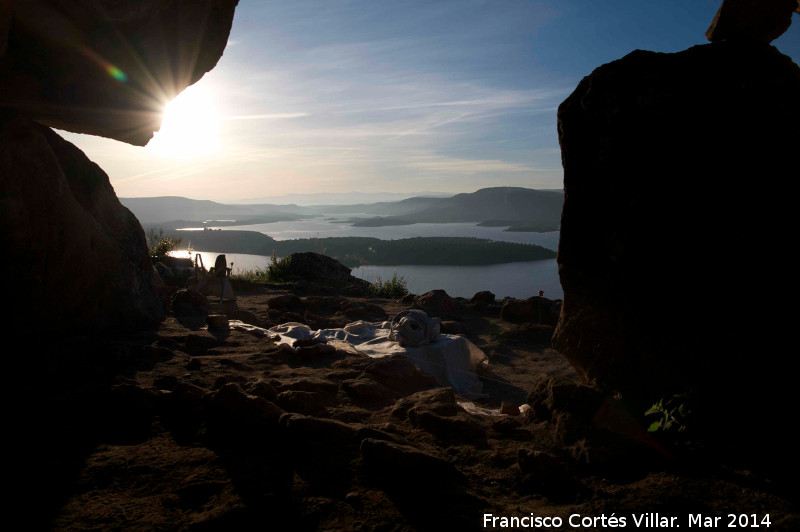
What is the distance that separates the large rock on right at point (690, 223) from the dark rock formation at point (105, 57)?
4.24 meters

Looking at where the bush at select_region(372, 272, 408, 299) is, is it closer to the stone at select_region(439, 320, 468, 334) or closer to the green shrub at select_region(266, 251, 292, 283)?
the green shrub at select_region(266, 251, 292, 283)

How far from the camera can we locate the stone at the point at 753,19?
315cm

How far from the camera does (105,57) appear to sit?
17.2 feet

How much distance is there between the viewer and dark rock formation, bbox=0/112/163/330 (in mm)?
4766

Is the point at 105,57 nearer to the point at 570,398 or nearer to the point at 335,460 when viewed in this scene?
the point at 335,460

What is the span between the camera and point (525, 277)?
2361 cm

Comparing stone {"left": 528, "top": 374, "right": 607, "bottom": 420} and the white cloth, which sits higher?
stone {"left": 528, "top": 374, "right": 607, "bottom": 420}

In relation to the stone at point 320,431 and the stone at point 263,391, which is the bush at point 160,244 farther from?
the stone at point 320,431

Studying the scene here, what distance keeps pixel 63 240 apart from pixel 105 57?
193 centimetres

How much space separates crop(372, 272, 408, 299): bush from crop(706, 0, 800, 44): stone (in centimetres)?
1079

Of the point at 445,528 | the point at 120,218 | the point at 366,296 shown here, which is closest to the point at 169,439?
Answer: the point at 445,528

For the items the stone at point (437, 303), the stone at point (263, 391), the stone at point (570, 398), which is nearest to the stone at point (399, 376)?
the stone at point (263, 391)

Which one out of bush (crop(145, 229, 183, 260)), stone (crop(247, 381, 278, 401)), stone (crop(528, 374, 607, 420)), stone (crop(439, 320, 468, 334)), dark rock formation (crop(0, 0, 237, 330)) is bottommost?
stone (crop(439, 320, 468, 334))

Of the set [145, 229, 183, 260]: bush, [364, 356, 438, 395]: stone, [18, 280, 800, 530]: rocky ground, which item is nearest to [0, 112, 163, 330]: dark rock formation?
[18, 280, 800, 530]: rocky ground
